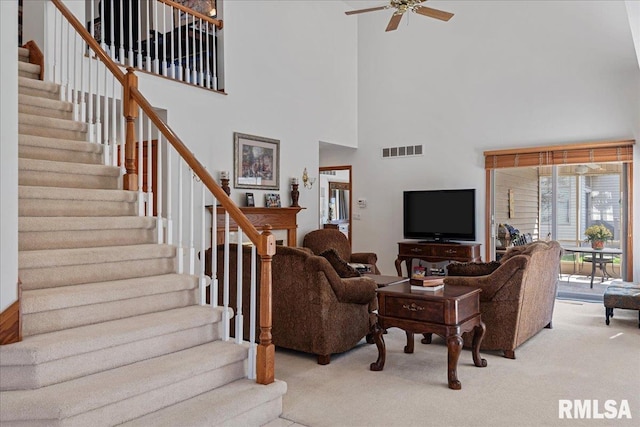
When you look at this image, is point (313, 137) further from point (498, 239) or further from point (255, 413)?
point (255, 413)

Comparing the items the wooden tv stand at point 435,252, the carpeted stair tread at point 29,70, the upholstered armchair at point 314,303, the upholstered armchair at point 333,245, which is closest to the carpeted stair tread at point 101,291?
the upholstered armchair at point 314,303

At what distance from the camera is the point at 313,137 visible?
8133 millimetres

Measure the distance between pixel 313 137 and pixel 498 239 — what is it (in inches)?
135

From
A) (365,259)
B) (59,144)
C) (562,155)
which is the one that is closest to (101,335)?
(59,144)

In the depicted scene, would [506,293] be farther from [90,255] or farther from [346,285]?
[90,255]

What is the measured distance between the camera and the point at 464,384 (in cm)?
365

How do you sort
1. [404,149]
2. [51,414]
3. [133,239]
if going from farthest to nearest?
[404,149], [133,239], [51,414]

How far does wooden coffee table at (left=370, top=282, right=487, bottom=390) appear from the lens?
12.0ft

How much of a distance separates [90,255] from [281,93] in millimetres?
4836

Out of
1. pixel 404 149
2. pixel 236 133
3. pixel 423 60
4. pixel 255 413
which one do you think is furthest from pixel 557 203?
pixel 255 413

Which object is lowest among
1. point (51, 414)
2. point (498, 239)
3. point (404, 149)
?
point (51, 414)

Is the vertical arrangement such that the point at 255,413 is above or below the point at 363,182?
below

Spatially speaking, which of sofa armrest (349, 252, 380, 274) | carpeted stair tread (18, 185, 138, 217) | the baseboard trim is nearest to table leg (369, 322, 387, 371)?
carpeted stair tread (18, 185, 138, 217)

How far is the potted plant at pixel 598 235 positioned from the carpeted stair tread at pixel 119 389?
19.2ft
